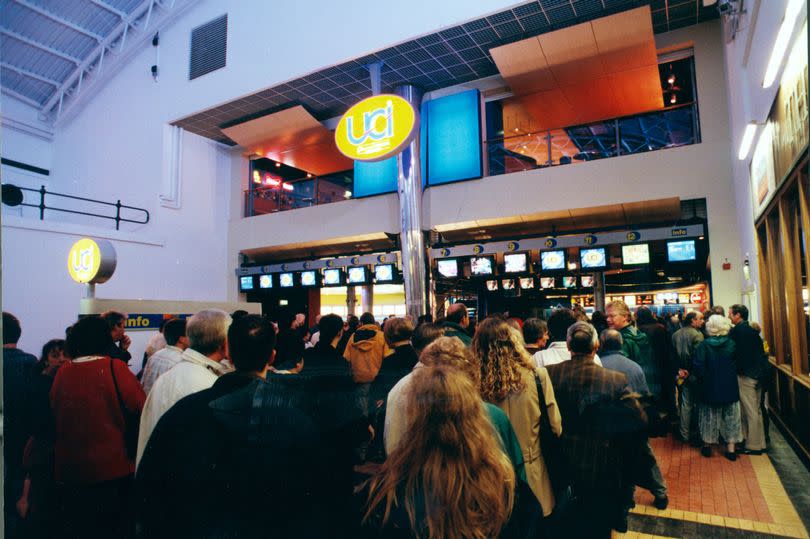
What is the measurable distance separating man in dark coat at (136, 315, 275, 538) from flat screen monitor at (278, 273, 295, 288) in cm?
1002

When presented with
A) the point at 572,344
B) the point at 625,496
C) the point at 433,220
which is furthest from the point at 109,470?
the point at 433,220

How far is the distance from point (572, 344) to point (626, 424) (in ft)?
1.74

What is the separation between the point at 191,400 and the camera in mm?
1824

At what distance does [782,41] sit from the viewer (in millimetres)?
3826

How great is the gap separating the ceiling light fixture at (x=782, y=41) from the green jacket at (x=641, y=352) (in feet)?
8.79

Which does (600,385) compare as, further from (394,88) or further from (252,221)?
(252,221)

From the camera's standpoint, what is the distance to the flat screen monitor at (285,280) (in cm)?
1170

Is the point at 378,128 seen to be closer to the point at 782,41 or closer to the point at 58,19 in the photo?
the point at 782,41

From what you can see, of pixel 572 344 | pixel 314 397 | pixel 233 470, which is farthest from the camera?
pixel 572 344

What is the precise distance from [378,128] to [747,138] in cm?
523

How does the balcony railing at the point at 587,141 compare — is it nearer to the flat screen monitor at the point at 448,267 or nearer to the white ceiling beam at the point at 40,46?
the flat screen monitor at the point at 448,267

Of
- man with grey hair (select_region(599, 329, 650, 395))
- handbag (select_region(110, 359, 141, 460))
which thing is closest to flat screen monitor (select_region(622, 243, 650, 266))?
man with grey hair (select_region(599, 329, 650, 395))

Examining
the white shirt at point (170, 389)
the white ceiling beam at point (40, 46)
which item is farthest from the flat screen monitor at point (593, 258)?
the white ceiling beam at point (40, 46)

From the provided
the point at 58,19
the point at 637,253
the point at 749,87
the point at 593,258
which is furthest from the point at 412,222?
the point at 58,19
